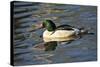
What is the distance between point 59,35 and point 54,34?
0.06 metres

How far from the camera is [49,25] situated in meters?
2.35

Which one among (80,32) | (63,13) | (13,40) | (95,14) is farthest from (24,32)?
(95,14)

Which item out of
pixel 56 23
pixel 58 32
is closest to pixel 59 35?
pixel 58 32

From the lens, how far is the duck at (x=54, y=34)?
2328 mm

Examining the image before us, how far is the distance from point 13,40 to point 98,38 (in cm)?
114

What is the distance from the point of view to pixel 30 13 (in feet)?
7.42

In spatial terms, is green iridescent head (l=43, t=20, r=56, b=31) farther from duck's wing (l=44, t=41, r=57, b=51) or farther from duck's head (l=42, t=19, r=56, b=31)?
duck's wing (l=44, t=41, r=57, b=51)

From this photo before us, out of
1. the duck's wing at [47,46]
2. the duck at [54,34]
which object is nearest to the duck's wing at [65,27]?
the duck at [54,34]

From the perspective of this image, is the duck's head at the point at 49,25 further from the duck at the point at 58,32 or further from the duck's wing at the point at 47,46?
the duck's wing at the point at 47,46

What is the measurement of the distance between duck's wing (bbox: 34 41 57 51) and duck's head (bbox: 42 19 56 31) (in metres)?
0.17

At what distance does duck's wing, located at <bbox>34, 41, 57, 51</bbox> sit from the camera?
2.29 metres
